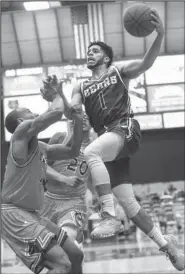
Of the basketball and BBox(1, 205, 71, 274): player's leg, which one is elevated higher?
the basketball

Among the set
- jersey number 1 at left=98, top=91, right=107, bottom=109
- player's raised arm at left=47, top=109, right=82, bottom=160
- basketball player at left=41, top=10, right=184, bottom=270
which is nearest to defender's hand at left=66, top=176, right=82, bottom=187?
player's raised arm at left=47, top=109, right=82, bottom=160

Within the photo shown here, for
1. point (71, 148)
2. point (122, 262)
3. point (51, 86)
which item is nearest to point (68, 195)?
point (71, 148)

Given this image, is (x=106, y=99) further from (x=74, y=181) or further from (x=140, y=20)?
(x=74, y=181)

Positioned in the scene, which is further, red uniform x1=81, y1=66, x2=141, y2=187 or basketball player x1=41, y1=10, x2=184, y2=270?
Answer: red uniform x1=81, y1=66, x2=141, y2=187

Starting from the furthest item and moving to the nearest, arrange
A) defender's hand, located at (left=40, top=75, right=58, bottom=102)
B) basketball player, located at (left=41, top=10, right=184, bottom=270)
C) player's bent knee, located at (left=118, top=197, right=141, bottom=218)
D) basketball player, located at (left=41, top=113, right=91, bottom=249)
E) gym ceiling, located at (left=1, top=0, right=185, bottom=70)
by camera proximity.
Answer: gym ceiling, located at (left=1, top=0, right=185, bottom=70), basketball player, located at (left=41, top=113, right=91, bottom=249), player's bent knee, located at (left=118, top=197, right=141, bottom=218), basketball player, located at (left=41, top=10, right=184, bottom=270), defender's hand, located at (left=40, top=75, right=58, bottom=102)

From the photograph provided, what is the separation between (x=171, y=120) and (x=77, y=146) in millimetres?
17407

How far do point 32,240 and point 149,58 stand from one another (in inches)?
78.4

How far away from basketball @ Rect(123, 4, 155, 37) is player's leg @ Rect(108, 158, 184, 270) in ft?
4.19

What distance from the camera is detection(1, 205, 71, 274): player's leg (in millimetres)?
5375

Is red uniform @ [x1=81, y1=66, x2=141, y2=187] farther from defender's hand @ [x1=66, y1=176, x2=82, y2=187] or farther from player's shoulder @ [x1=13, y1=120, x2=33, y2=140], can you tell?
defender's hand @ [x1=66, y1=176, x2=82, y2=187]

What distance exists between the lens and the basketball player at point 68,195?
285 inches

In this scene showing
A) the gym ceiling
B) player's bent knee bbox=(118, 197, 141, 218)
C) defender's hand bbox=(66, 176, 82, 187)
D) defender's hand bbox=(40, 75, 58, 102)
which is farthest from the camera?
the gym ceiling

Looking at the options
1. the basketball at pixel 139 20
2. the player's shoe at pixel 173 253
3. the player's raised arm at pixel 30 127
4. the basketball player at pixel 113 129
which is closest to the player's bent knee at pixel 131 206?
the basketball player at pixel 113 129

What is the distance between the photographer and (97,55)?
5.88 metres
